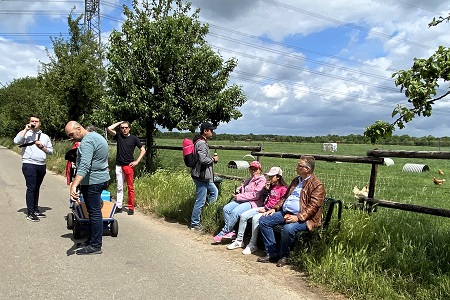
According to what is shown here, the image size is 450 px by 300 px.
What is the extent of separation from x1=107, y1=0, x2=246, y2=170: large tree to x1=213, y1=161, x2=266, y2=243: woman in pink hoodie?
4.97 metres

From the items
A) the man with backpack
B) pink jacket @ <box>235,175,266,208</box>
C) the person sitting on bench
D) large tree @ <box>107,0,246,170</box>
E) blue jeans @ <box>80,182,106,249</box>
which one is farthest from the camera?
large tree @ <box>107,0,246,170</box>

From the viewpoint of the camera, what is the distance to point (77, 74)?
18844mm

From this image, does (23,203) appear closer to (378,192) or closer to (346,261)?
(346,261)

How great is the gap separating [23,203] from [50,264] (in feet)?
17.2

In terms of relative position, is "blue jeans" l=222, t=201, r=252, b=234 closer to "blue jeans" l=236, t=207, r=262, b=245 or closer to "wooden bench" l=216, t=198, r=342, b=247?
"blue jeans" l=236, t=207, r=262, b=245

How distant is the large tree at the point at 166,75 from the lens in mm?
11125

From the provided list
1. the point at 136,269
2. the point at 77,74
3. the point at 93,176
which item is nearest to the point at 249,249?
the point at 136,269

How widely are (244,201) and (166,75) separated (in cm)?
593

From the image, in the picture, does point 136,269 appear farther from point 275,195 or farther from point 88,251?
point 275,195

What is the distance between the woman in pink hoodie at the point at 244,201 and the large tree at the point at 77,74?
14108 millimetres

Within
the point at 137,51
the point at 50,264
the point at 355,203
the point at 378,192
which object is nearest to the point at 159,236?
the point at 50,264

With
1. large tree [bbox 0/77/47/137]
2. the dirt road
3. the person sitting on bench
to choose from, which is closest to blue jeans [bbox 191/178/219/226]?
the dirt road

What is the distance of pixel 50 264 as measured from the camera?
5.24m

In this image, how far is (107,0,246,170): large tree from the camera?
11.1 meters
